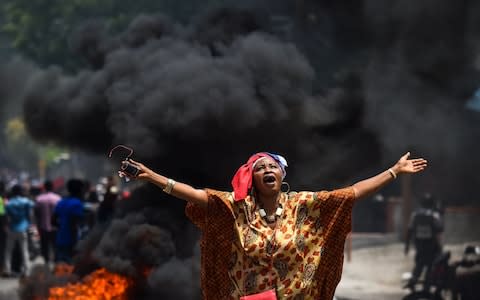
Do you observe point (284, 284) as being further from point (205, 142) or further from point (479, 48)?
point (479, 48)

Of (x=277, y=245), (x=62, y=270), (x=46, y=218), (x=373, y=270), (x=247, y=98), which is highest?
(x=247, y=98)

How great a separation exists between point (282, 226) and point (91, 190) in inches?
437

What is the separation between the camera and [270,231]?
18.1 ft

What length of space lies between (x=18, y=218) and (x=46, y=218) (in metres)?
0.42

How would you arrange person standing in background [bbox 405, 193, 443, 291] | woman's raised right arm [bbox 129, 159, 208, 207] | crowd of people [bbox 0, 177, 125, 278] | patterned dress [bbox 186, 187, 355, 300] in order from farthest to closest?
1. person standing in background [bbox 405, 193, 443, 291]
2. crowd of people [bbox 0, 177, 125, 278]
3. patterned dress [bbox 186, 187, 355, 300]
4. woman's raised right arm [bbox 129, 159, 208, 207]

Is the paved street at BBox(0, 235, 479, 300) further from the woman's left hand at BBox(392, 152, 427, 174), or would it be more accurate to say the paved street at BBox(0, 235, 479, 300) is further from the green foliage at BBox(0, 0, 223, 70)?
the green foliage at BBox(0, 0, 223, 70)

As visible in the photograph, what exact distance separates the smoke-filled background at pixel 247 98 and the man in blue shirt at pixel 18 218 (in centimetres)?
82

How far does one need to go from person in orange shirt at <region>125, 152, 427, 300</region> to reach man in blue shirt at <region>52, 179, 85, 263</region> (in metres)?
7.02

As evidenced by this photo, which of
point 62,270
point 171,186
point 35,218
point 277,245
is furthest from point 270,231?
point 35,218

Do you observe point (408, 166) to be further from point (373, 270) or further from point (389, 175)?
point (373, 270)

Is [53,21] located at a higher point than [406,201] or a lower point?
higher

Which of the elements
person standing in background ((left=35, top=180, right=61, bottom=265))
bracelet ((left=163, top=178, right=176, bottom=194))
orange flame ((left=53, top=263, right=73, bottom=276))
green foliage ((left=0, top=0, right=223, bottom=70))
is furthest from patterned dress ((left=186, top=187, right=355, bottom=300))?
green foliage ((left=0, top=0, right=223, bottom=70))

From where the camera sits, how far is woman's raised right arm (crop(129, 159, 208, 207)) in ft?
17.6

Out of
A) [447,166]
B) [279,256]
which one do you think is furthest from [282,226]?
[447,166]
